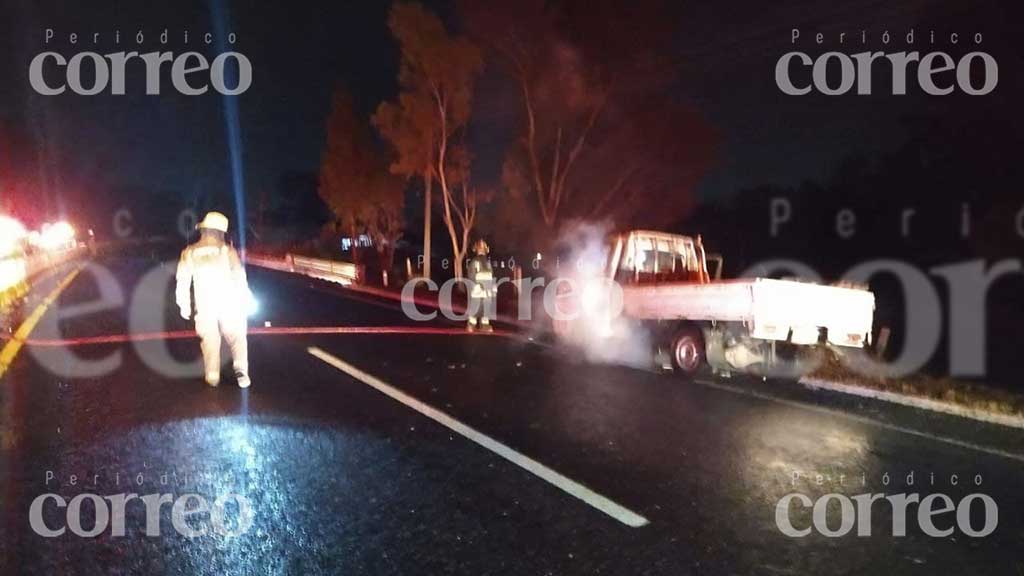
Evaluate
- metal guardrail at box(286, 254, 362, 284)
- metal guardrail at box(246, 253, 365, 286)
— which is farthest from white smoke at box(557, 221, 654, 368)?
metal guardrail at box(286, 254, 362, 284)

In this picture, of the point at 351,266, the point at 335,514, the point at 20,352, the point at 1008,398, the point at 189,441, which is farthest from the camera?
the point at 351,266

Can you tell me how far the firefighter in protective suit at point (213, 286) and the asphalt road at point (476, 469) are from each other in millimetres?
695

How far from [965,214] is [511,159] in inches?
602

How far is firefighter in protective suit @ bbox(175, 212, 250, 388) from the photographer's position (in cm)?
931

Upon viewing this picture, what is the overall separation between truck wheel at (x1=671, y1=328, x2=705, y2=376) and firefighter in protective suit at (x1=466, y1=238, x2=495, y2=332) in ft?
19.3

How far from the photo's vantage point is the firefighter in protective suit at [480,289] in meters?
16.8

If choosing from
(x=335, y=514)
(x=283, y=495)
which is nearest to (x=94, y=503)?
(x=283, y=495)

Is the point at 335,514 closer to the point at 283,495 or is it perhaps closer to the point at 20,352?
the point at 283,495

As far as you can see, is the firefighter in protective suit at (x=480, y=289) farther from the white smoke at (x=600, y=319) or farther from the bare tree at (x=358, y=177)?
the bare tree at (x=358, y=177)

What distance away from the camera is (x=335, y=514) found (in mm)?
5559

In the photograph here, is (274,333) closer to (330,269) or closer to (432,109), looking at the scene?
(432,109)

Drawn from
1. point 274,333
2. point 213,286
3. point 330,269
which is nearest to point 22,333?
point 274,333

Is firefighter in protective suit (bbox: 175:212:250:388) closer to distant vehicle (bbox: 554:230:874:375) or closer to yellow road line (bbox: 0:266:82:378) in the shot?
yellow road line (bbox: 0:266:82:378)

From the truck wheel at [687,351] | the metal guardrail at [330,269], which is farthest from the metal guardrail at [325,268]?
the truck wheel at [687,351]
